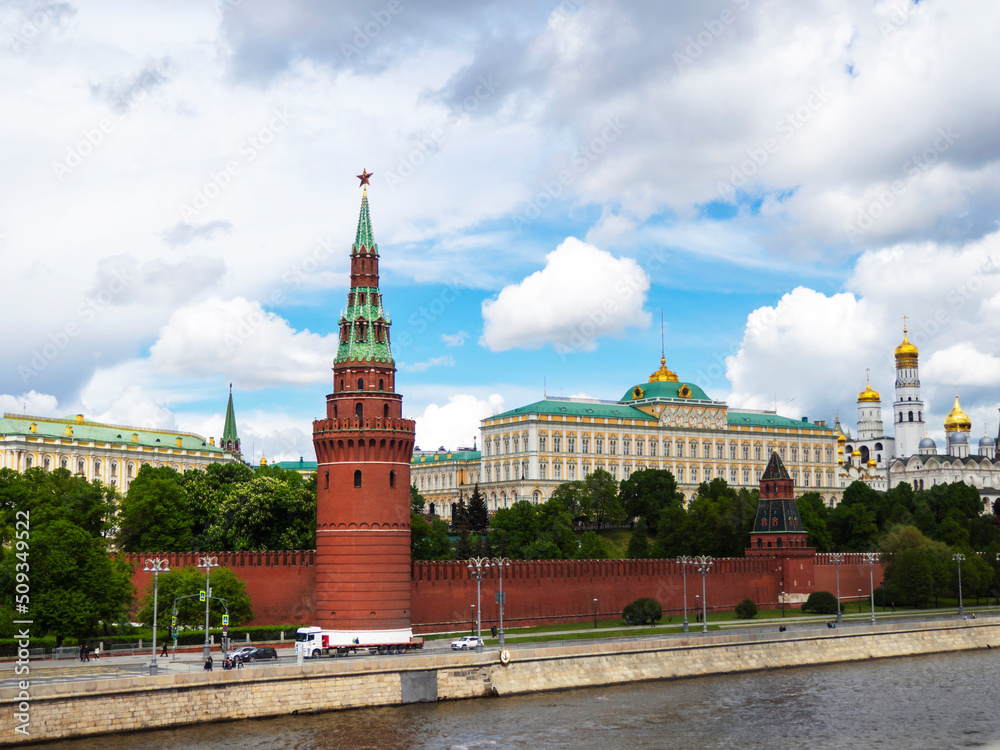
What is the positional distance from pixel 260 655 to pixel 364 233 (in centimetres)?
2874

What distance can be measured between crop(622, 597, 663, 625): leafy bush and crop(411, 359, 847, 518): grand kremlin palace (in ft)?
247

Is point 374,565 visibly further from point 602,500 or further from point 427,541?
point 602,500

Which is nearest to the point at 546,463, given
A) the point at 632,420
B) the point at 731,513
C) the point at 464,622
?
the point at 632,420

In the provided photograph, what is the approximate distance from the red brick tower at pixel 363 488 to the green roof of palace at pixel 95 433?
88718 millimetres

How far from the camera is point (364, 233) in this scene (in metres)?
79.5

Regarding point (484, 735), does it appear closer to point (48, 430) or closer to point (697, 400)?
point (48, 430)

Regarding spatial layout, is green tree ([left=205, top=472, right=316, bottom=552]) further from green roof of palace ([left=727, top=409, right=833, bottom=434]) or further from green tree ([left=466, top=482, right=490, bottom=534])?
green roof of palace ([left=727, top=409, right=833, bottom=434])

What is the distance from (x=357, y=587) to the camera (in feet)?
245

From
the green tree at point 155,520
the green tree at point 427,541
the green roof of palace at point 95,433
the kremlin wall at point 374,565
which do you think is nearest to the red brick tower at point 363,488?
the kremlin wall at point 374,565

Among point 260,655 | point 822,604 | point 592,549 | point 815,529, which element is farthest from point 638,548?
point 260,655

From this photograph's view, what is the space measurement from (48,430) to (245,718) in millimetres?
113236

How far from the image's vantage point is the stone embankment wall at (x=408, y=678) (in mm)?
51656

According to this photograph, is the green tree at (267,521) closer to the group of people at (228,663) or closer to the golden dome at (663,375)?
the group of people at (228,663)

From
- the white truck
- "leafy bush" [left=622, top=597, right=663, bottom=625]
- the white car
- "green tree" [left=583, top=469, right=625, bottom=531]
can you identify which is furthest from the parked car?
"green tree" [left=583, top=469, right=625, bottom=531]
